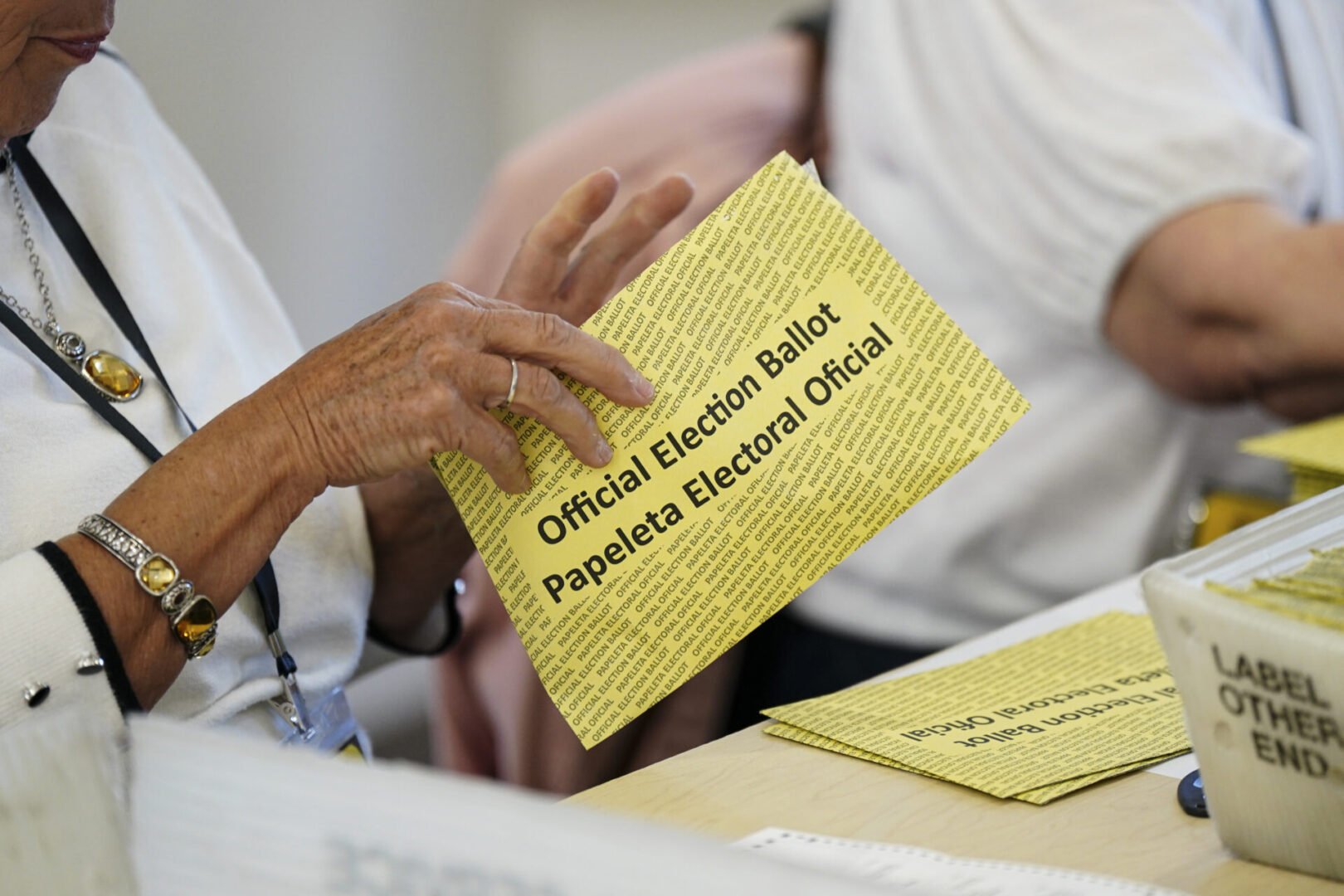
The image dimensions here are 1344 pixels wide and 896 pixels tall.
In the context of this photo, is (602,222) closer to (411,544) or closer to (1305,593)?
(411,544)

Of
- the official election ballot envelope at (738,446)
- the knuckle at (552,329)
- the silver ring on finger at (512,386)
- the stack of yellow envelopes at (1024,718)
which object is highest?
the knuckle at (552,329)

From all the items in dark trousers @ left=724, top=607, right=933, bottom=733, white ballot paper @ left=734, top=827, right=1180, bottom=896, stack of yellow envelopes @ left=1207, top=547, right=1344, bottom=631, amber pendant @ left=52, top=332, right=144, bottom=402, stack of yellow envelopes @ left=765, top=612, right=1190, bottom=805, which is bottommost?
dark trousers @ left=724, top=607, right=933, bottom=733

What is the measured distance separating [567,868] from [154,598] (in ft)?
1.25

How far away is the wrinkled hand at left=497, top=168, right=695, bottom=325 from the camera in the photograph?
2.66ft

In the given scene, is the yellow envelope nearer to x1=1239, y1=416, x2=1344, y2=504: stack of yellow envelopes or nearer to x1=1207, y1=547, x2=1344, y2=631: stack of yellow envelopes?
x1=1207, y1=547, x2=1344, y2=631: stack of yellow envelopes

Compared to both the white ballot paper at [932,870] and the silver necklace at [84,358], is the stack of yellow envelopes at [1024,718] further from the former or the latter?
the silver necklace at [84,358]

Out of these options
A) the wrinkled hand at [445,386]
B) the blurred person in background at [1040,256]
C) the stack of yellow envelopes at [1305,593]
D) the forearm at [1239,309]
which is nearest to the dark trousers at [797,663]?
the blurred person in background at [1040,256]

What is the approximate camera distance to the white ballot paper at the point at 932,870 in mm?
468

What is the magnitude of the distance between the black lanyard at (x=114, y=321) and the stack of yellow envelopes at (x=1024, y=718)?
31cm

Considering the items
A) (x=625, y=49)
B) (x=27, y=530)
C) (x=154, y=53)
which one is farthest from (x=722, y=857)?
(x=625, y=49)

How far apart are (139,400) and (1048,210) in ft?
2.76

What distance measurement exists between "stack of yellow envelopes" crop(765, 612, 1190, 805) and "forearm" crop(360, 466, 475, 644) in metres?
0.33

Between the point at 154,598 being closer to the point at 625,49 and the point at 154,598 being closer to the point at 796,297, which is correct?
the point at 796,297

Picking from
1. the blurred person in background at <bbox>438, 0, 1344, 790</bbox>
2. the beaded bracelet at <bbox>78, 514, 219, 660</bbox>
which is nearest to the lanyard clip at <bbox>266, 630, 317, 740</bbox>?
the beaded bracelet at <bbox>78, 514, 219, 660</bbox>
